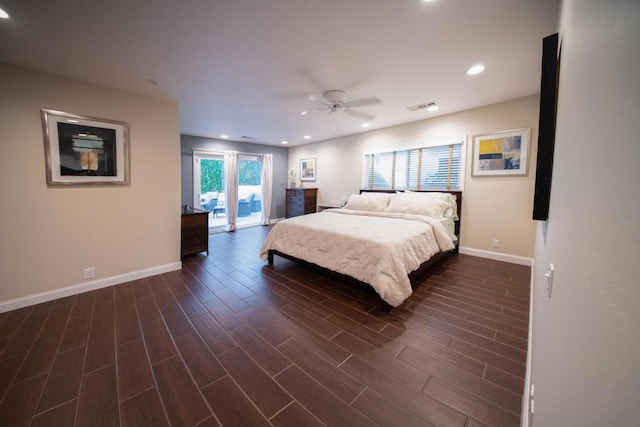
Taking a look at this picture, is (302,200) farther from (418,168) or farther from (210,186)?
(418,168)

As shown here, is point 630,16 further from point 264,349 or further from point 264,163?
point 264,163

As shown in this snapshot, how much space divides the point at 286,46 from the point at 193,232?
3.26 meters

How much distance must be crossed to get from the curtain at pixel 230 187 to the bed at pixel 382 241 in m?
3.11

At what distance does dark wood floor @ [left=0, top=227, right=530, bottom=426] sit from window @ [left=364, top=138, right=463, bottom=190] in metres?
2.08

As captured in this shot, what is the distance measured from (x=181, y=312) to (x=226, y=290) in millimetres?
551

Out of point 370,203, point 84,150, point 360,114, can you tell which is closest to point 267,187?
point 370,203

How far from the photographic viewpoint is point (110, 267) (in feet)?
9.78

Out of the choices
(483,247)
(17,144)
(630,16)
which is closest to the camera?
(630,16)

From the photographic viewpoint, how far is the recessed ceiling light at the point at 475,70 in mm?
2530

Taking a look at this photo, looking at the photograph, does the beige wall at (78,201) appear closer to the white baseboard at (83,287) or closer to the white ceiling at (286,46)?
the white baseboard at (83,287)

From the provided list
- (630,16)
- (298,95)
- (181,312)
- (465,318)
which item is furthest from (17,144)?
(465,318)

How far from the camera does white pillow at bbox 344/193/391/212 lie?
14.3ft

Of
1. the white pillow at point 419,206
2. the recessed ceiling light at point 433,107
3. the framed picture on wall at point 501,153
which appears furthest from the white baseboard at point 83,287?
the framed picture on wall at point 501,153

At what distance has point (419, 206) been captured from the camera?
388cm
